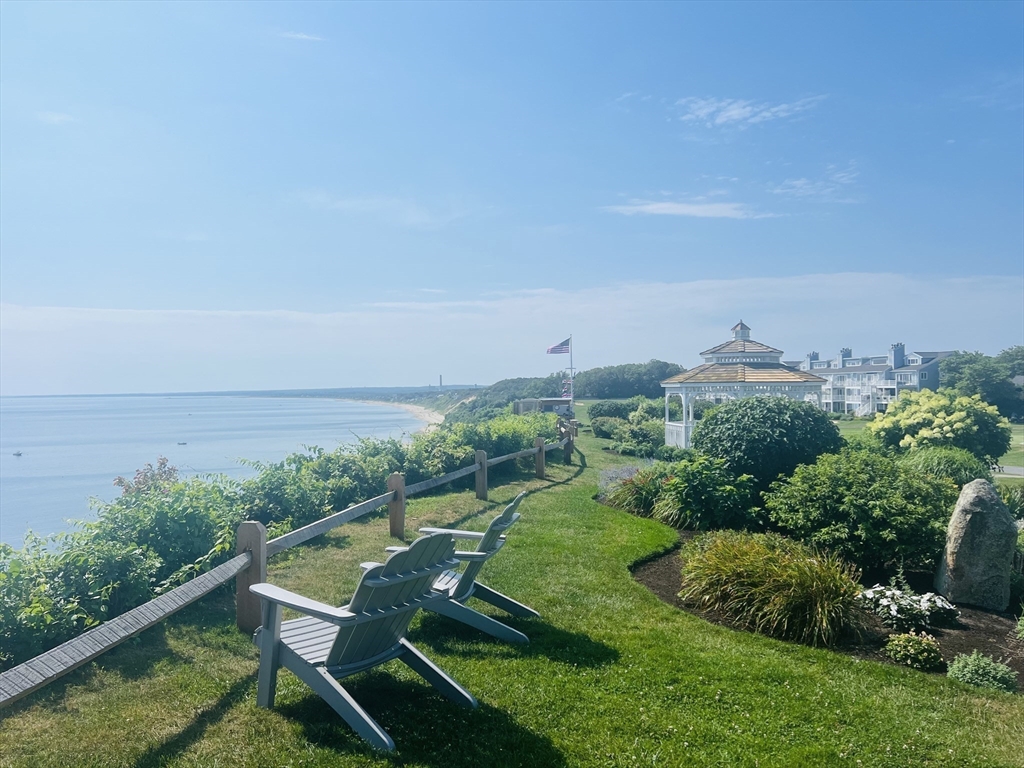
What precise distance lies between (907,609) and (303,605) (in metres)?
4.98

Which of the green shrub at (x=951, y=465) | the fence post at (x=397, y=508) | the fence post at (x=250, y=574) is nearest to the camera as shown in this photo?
the fence post at (x=250, y=574)

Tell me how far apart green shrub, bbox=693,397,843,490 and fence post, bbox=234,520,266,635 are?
7.18m

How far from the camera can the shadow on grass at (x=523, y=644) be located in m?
5.13

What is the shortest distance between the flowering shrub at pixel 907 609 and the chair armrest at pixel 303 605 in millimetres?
4653

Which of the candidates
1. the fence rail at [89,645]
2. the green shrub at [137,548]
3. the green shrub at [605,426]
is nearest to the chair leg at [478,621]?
the fence rail at [89,645]

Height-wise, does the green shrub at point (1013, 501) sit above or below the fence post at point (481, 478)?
below

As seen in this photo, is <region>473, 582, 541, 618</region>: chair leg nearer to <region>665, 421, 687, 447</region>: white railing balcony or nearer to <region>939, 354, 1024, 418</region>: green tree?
<region>665, 421, 687, 447</region>: white railing balcony

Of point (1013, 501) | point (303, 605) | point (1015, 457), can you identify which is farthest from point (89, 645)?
point (1015, 457)

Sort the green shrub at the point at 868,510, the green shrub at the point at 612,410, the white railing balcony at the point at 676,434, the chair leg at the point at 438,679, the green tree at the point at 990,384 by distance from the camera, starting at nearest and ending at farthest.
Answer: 1. the chair leg at the point at 438,679
2. the green shrub at the point at 868,510
3. the white railing balcony at the point at 676,434
4. the green shrub at the point at 612,410
5. the green tree at the point at 990,384

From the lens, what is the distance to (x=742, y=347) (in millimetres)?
23203

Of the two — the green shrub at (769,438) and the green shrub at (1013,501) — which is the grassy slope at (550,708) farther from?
the green shrub at (1013,501)

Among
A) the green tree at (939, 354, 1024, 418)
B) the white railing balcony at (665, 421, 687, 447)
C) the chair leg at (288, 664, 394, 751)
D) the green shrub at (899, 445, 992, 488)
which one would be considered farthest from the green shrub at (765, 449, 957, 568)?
the green tree at (939, 354, 1024, 418)

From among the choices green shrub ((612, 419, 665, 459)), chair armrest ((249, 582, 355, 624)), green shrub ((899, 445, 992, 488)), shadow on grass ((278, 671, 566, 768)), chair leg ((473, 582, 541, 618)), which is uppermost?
chair armrest ((249, 582, 355, 624))

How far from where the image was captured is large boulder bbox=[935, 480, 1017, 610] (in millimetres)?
6625
